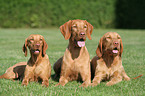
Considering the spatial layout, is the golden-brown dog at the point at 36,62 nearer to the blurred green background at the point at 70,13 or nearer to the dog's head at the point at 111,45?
the dog's head at the point at 111,45

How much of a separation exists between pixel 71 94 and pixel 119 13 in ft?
62.6

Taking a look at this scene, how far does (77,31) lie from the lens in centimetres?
514

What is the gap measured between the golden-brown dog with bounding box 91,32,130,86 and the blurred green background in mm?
16403

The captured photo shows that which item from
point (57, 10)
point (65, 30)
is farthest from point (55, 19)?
point (65, 30)

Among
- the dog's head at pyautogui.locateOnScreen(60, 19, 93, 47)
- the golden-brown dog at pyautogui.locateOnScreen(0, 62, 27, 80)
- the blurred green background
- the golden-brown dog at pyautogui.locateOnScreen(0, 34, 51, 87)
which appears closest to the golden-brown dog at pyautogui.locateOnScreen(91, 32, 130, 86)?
the dog's head at pyautogui.locateOnScreen(60, 19, 93, 47)

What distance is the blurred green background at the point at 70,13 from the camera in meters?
21.3

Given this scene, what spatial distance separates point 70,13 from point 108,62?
1664cm

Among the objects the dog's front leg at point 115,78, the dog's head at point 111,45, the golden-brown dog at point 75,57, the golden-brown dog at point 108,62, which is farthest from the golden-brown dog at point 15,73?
the dog's front leg at point 115,78

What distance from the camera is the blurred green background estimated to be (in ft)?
69.8

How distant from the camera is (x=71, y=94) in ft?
14.0

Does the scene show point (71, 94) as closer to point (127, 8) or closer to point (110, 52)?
point (110, 52)

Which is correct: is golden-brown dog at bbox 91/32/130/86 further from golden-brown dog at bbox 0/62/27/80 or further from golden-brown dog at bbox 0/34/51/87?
golden-brown dog at bbox 0/62/27/80

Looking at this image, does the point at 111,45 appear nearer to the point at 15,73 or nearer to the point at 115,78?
the point at 115,78

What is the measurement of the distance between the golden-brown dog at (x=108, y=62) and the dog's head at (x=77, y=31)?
0.49 metres
